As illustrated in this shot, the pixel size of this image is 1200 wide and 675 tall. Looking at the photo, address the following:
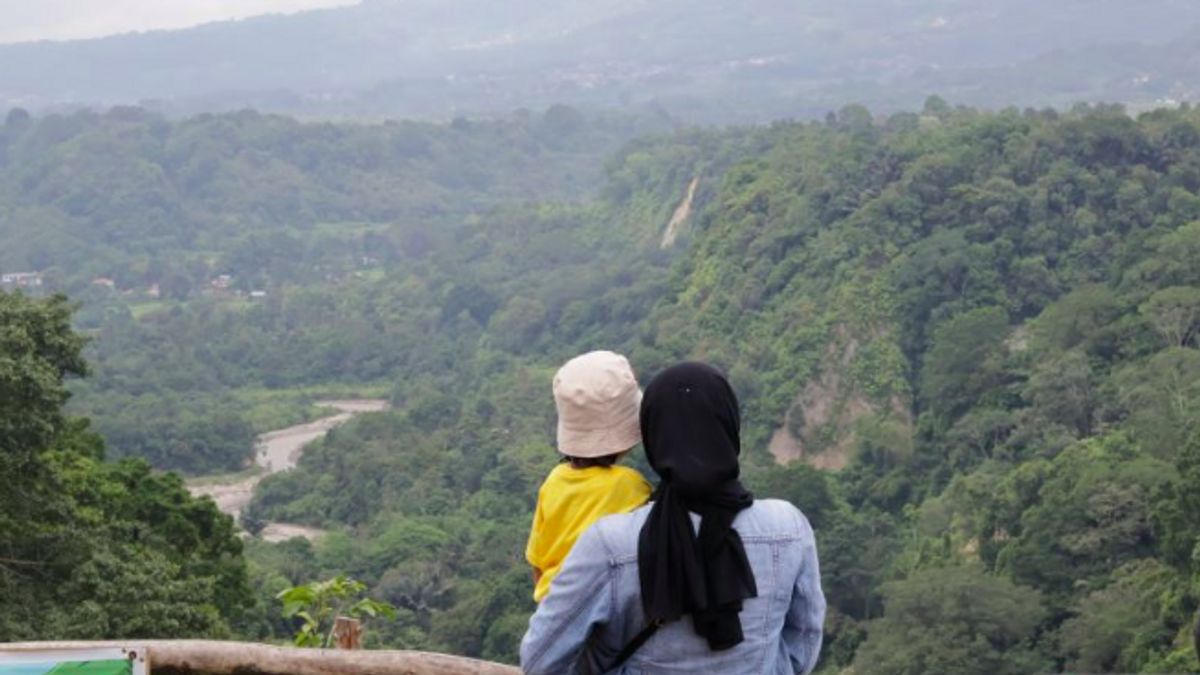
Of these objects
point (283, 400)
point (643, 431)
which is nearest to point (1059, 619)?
point (643, 431)

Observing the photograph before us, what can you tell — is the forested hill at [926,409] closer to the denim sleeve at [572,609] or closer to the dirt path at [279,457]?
the dirt path at [279,457]

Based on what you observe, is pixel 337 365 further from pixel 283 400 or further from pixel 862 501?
pixel 862 501

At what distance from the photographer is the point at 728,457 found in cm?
308

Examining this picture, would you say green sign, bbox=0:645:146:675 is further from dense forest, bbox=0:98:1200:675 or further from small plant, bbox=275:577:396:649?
dense forest, bbox=0:98:1200:675

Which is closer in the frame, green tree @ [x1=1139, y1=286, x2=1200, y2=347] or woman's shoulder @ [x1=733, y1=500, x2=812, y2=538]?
woman's shoulder @ [x1=733, y1=500, x2=812, y2=538]

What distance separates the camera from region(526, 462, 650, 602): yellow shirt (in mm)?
3268

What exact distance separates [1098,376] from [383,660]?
19.3m

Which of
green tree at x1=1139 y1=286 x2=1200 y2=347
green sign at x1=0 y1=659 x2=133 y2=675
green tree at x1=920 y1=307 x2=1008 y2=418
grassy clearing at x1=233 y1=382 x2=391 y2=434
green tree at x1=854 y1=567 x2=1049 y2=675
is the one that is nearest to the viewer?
green sign at x1=0 y1=659 x2=133 y2=675

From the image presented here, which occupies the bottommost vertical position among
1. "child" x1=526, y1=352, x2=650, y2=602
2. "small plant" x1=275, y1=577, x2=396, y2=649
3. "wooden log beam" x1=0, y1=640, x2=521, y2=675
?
"small plant" x1=275, y1=577, x2=396, y2=649

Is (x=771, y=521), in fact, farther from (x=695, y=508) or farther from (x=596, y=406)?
(x=596, y=406)

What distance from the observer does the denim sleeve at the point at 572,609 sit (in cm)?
309

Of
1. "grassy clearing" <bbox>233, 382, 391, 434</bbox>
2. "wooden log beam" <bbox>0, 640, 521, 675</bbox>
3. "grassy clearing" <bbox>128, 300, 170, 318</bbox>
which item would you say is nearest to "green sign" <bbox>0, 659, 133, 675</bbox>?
"wooden log beam" <bbox>0, 640, 521, 675</bbox>

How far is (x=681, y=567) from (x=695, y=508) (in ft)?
0.33

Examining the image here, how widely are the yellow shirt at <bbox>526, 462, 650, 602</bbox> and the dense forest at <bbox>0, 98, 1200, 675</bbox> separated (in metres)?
8.51
